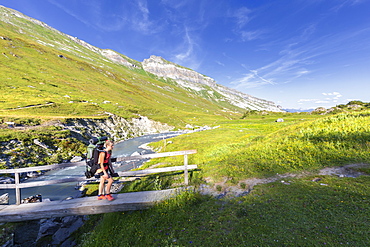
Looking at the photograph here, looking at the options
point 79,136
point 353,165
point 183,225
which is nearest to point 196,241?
point 183,225

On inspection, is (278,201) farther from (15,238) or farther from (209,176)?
(15,238)

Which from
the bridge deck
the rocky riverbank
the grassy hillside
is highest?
the grassy hillside

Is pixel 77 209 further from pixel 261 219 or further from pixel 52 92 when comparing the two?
pixel 52 92

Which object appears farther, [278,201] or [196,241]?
[278,201]

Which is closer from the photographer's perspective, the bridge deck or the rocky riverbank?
the bridge deck

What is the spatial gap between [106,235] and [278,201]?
7.85 meters

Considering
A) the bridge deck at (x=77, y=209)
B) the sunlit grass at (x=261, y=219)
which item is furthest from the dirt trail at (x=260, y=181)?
the bridge deck at (x=77, y=209)

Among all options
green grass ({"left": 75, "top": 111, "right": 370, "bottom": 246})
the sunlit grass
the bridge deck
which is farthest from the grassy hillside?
green grass ({"left": 75, "top": 111, "right": 370, "bottom": 246})


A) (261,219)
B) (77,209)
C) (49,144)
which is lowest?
(77,209)

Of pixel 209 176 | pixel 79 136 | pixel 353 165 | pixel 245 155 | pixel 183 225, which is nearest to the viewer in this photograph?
pixel 183 225

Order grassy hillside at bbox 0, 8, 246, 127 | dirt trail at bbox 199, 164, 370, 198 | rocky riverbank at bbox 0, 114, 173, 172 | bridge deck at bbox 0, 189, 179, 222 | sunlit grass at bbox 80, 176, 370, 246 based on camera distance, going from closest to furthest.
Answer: sunlit grass at bbox 80, 176, 370, 246, bridge deck at bbox 0, 189, 179, 222, dirt trail at bbox 199, 164, 370, 198, rocky riverbank at bbox 0, 114, 173, 172, grassy hillside at bbox 0, 8, 246, 127

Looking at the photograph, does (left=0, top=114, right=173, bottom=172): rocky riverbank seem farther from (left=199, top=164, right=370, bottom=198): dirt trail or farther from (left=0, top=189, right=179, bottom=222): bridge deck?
(left=199, top=164, right=370, bottom=198): dirt trail

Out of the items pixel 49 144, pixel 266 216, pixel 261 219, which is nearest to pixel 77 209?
pixel 261 219

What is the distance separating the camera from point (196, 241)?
16.9 ft
